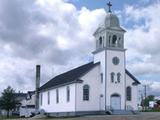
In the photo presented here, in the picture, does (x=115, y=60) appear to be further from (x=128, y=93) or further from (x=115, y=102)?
(x=115, y=102)

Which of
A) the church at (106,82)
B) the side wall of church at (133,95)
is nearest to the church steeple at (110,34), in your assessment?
the church at (106,82)

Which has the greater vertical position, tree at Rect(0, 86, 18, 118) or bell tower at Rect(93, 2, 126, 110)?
bell tower at Rect(93, 2, 126, 110)

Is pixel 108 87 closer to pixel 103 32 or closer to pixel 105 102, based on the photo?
pixel 105 102

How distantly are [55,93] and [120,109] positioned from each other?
13609mm

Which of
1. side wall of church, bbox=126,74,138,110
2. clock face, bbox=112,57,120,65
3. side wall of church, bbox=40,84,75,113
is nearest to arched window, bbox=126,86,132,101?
side wall of church, bbox=126,74,138,110

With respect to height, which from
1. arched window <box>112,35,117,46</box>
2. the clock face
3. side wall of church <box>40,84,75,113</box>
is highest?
arched window <box>112,35,117,46</box>

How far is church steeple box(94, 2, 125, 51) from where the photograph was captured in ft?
182

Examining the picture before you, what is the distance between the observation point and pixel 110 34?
55594 mm

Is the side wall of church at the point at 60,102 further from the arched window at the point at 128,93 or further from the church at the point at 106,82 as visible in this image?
the arched window at the point at 128,93

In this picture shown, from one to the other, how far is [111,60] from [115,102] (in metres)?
5.83

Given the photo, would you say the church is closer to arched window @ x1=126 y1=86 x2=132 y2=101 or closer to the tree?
arched window @ x1=126 y1=86 x2=132 y2=101

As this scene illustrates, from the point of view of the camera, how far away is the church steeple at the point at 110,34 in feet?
182

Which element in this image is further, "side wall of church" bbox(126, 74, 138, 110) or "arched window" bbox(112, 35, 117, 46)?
"side wall of church" bbox(126, 74, 138, 110)

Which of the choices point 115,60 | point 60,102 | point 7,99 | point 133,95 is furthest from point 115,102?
point 7,99
